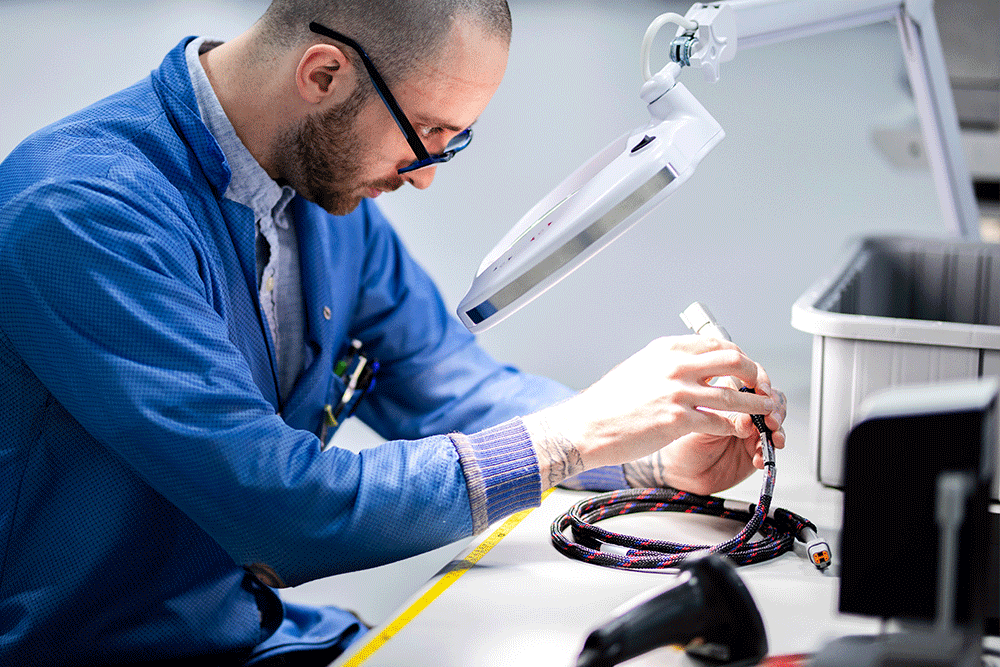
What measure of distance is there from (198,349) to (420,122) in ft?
1.22

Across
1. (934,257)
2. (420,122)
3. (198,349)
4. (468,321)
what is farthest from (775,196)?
(198,349)

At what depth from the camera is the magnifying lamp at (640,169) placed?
830mm

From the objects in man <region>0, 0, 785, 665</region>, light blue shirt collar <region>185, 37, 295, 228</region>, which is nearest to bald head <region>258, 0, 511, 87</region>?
man <region>0, 0, 785, 665</region>

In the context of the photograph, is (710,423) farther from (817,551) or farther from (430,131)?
(430,131)

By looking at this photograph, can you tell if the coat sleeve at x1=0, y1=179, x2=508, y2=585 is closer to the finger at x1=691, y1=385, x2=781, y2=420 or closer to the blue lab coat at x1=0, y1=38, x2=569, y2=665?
the blue lab coat at x1=0, y1=38, x2=569, y2=665

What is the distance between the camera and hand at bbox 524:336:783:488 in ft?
3.13

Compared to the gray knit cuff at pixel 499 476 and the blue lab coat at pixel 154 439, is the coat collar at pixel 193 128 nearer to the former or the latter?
the blue lab coat at pixel 154 439

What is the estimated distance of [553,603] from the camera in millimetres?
912

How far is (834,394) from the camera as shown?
1143 millimetres

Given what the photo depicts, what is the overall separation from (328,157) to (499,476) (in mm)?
439

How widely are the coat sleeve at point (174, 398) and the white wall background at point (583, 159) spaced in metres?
0.96

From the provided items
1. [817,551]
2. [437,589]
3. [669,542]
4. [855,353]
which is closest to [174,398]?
[437,589]

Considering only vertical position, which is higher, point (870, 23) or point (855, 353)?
point (870, 23)

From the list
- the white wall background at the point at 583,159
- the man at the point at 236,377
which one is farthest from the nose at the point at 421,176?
the white wall background at the point at 583,159
